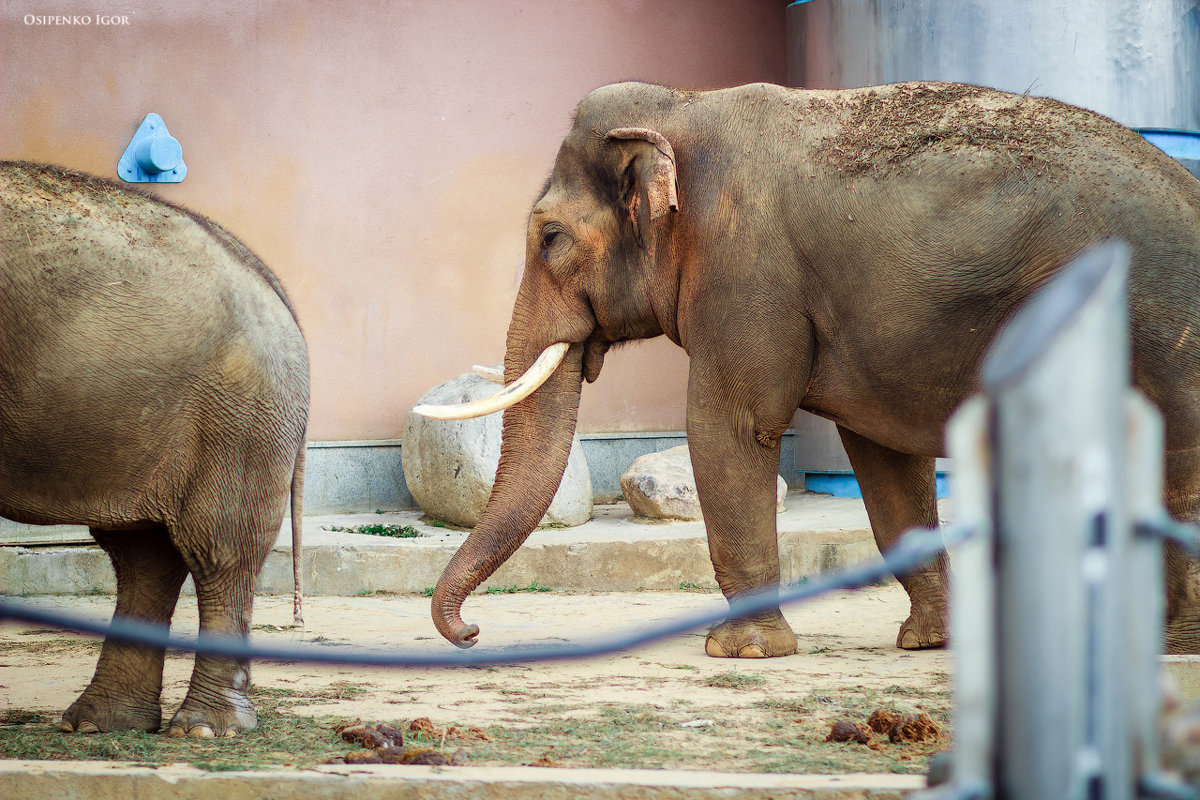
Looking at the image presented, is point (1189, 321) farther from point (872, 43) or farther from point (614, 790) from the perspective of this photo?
point (872, 43)

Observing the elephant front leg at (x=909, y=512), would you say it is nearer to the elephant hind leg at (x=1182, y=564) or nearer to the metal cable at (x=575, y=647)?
the elephant hind leg at (x=1182, y=564)

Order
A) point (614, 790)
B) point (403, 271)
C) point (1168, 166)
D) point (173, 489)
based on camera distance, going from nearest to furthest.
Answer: point (614, 790) → point (173, 489) → point (1168, 166) → point (403, 271)

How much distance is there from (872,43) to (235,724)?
5.52 meters

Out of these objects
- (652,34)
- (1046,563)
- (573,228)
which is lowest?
(1046,563)

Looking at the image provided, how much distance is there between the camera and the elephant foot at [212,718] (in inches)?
146

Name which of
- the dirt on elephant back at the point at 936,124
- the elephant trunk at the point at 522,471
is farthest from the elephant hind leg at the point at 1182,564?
the elephant trunk at the point at 522,471

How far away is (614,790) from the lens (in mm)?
2672

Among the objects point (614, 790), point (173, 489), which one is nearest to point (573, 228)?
point (173, 489)

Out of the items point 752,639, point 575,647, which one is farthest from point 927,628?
Answer: point 575,647

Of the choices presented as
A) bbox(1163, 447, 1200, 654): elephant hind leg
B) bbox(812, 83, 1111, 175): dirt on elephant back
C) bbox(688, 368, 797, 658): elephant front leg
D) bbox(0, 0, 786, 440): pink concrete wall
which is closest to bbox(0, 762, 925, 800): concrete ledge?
bbox(1163, 447, 1200, 654): elephant hind leg

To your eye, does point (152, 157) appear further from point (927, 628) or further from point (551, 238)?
point (927, 628)

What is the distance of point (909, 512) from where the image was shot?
5.24 metres

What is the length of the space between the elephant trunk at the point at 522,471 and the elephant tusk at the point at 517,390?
2.2 inches

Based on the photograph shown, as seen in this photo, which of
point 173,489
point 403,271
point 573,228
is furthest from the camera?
point 403,271
